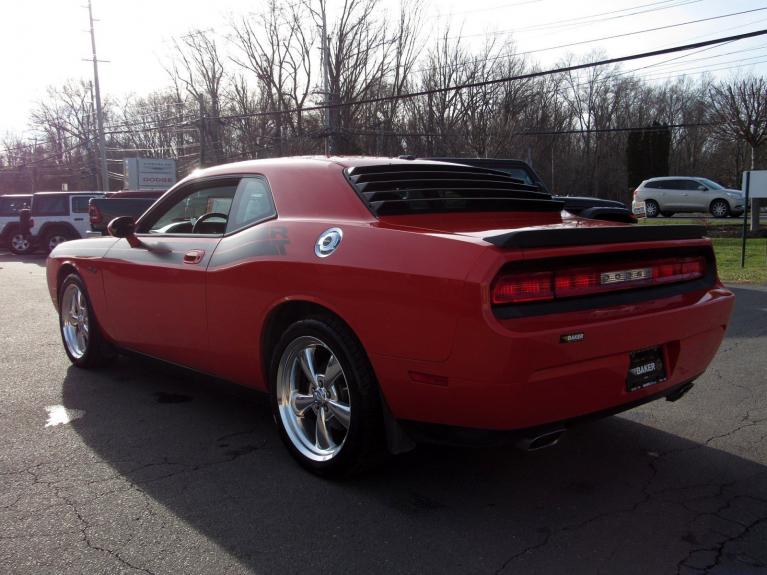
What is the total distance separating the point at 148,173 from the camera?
37656 mm

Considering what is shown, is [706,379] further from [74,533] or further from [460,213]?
[74,533]

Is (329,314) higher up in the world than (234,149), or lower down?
lower down

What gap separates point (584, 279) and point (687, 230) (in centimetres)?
90

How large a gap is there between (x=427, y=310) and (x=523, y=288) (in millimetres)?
391

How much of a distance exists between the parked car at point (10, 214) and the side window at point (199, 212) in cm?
1811

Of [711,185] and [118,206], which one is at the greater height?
[711,185]

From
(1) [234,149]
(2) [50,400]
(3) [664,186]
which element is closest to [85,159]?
(1) [234,149]

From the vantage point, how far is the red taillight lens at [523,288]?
259 centimetres

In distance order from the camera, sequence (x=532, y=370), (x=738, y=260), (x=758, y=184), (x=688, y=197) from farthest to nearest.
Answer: (x=688, y=197) → (x=738, y=260) → (x=758, y=184) → (x=532, y=370)

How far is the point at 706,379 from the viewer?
505 cm

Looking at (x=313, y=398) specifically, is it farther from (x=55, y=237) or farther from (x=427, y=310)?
(x=55, y=237)

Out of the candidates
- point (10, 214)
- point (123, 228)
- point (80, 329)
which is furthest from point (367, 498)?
point (10, 214)

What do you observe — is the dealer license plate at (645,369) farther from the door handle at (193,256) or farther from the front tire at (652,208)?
the front tire at (652,208)

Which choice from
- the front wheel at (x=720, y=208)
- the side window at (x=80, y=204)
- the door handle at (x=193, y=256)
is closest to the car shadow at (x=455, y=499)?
the door handle at (x=193, y=256)
